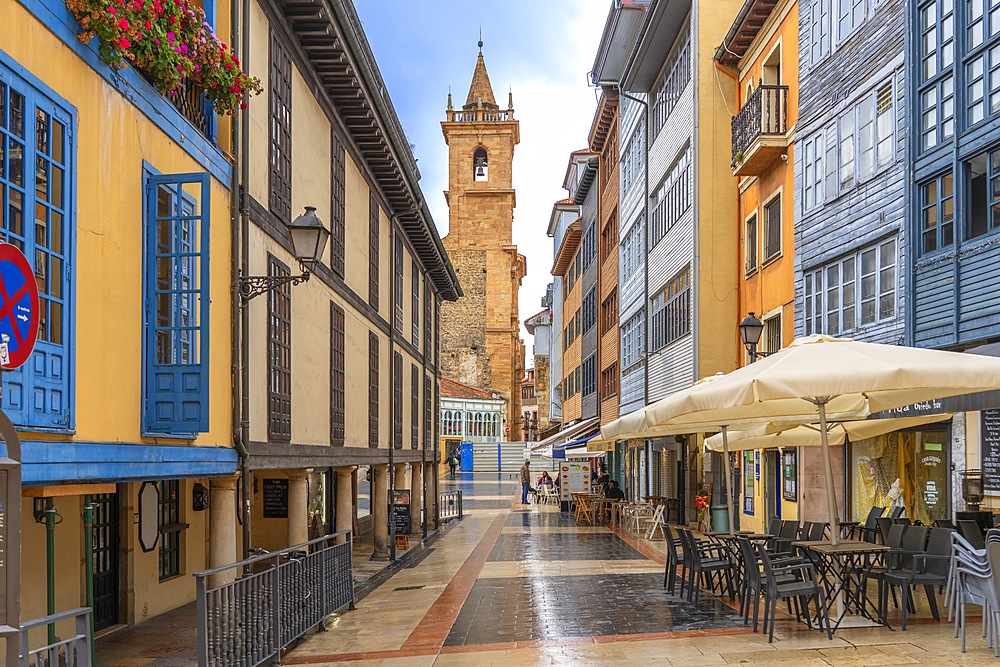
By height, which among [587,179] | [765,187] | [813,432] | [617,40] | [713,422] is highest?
[617,40]

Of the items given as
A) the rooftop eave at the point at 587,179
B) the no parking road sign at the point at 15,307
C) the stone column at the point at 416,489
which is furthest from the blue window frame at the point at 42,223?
the rooftop eave at the point at 587,179

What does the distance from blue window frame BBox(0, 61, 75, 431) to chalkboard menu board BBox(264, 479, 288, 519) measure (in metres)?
14.2

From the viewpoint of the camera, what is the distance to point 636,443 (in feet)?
131

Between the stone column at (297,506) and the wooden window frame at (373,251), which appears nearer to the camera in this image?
the stone column at (297,506)

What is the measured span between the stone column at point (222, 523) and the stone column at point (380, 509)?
36.7ft

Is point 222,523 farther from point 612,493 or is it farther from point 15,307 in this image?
point 612,493

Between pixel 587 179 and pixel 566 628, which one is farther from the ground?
pixel 587 179

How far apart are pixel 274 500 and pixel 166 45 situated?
13.7 metres

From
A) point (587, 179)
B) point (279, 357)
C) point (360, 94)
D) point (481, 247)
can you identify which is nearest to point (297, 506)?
point (279, 357)

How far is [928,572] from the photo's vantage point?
10688mm

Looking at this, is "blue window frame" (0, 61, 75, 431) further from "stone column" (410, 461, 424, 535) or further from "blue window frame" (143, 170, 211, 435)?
"stone column" (410, 461, 424, 535)

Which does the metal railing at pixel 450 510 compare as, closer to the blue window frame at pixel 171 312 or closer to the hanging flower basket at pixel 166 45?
the blue window frame at pixel 171 312

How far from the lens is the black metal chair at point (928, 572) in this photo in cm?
1047

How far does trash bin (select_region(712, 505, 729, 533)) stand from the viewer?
23.4 m
